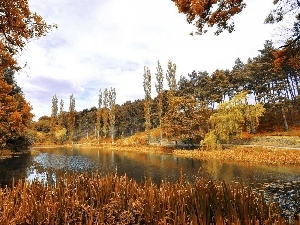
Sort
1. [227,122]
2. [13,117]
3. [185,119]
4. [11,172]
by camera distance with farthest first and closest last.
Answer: [185,119] → [227,122] → [13,117] → [11,172]

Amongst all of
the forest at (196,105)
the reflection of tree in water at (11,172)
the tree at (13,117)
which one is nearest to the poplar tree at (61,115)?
the forest at (196,105)

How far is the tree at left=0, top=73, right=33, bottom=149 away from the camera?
28469mm

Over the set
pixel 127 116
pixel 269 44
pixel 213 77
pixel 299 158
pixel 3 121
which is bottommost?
pixel 299 158

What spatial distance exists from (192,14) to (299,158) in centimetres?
2116

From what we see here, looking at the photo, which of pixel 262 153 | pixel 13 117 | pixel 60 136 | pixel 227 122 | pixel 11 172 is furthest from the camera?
pixel 60 136

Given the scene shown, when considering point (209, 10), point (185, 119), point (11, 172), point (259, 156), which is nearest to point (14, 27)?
point (209, 10)

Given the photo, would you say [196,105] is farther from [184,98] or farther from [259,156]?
[259,156]

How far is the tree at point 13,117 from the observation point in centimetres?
2847

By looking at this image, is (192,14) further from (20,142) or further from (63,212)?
(20,142)

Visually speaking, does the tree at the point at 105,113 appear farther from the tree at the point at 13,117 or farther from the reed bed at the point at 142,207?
the reed bed at the point at 142,207

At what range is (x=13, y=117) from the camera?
31.8 meters

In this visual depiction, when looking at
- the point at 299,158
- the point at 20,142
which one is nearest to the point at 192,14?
the point at 299,158

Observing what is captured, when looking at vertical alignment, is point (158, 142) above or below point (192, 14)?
below

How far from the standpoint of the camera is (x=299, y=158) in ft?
74.5
